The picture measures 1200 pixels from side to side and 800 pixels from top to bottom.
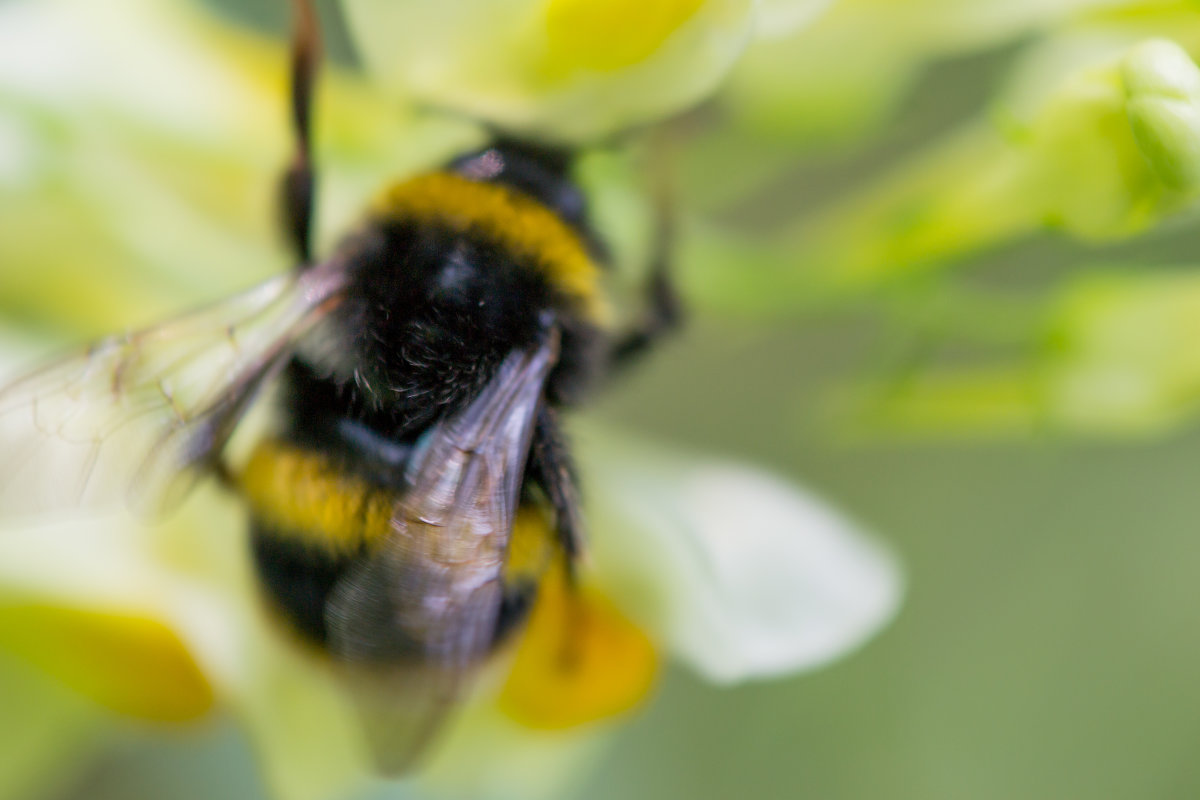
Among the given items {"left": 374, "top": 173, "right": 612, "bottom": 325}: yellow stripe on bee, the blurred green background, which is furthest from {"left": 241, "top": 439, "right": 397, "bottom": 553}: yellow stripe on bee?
the blurred green background

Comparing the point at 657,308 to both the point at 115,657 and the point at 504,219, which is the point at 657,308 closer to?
the point at 504,219

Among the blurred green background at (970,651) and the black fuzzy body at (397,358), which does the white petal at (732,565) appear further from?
the blurred green background at (970,651)

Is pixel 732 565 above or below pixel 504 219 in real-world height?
below

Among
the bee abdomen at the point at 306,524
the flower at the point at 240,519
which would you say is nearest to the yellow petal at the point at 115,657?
the flower at the point at 240,519

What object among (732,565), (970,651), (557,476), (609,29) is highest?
(609,29)

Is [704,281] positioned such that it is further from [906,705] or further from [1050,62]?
[906,705]

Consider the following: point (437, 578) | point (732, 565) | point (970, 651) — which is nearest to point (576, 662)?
point (732, 565)
